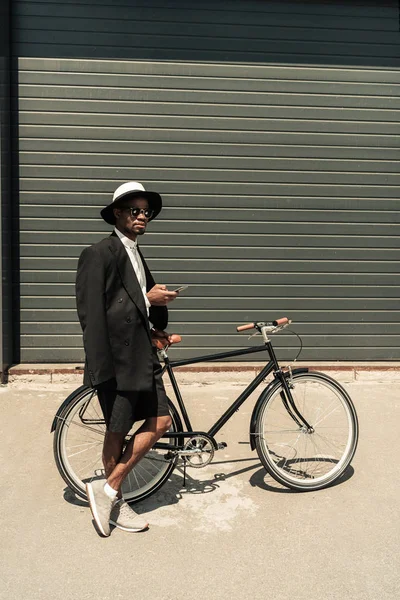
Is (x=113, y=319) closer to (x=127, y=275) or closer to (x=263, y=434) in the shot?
(x=127, y=275)

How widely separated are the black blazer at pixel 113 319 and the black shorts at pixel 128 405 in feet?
0.29

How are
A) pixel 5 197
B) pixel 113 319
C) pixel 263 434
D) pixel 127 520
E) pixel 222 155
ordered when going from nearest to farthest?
pixel 113 319
pixel 127 520
pixel 263 434
pixel 5 197
pixel 222 155

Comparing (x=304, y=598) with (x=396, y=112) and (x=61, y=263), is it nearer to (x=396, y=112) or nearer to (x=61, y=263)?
(x=61, y=263)

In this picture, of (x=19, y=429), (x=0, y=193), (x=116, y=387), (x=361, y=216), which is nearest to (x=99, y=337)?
(x=116, y=387)

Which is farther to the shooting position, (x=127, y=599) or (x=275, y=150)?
(x=275, y=150)

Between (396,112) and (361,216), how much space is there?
3.65 feet

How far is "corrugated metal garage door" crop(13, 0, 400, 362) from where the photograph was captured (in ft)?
20.5

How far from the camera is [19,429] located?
506 centimetres

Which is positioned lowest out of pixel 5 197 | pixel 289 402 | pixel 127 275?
pixel 289 402

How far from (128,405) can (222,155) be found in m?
3.60

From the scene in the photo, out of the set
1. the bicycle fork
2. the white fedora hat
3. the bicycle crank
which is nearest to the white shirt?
the white fedora hat

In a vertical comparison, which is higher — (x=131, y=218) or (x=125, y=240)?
(x=131, y=218)

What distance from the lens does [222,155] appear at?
21.0ft

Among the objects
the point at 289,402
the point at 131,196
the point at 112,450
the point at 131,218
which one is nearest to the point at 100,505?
the point at 112,450
